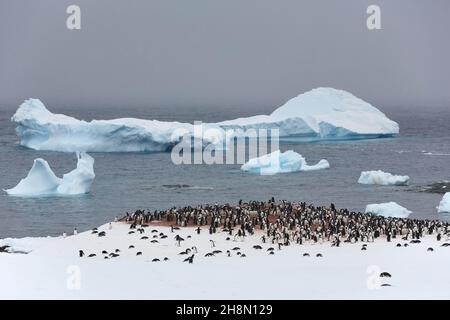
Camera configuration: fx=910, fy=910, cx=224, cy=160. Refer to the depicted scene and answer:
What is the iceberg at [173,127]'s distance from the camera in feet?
187

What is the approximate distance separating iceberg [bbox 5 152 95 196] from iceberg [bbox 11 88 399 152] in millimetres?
13882

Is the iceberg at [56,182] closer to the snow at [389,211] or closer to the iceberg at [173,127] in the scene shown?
the snow at [389,211]

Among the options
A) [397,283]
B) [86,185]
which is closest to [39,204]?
[86,185]

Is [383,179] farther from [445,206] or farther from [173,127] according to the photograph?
[173,127]

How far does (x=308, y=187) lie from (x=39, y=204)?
45.9ft

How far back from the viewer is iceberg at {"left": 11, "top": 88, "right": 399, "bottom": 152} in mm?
57094

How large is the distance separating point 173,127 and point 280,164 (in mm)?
9366

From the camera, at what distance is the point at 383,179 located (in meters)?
46.7

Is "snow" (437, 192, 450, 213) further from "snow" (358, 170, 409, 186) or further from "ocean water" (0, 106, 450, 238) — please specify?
"snow" (358, 170, 409, 186)

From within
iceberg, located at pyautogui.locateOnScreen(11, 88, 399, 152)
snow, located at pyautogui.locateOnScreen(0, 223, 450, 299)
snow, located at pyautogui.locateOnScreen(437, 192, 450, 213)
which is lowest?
snow, located at pyautogui.locateOnScreen(437, 192, 450, 213)

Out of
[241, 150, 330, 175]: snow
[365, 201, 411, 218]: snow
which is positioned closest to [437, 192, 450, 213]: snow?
[365, 201, 411, 218]: snow

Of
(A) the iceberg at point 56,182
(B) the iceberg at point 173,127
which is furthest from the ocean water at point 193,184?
(B) the iceberg at point 173,127

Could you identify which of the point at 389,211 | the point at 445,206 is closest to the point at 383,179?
the point at 445,206
